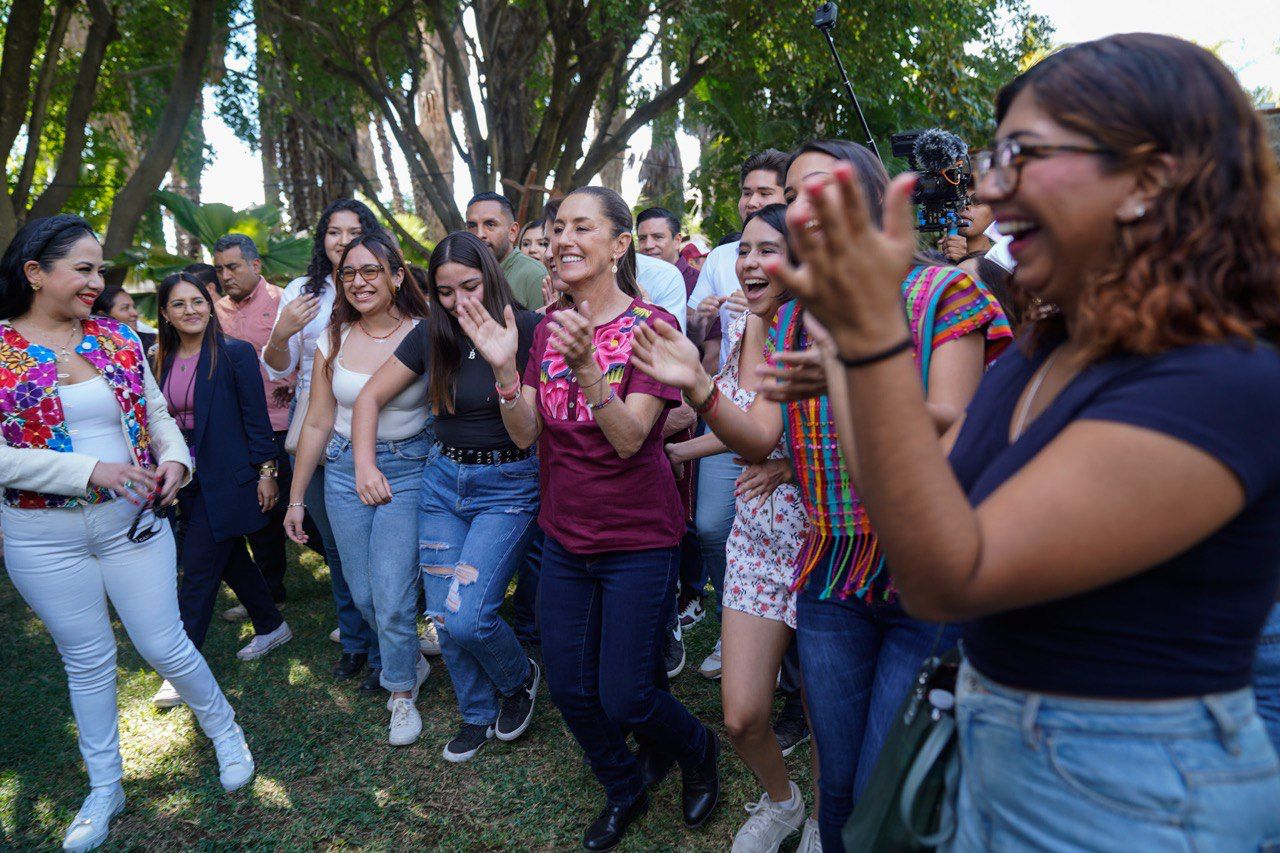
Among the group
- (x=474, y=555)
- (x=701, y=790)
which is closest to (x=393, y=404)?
(x=474, y=555)

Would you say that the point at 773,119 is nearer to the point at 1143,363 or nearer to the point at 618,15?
the point at 618,15

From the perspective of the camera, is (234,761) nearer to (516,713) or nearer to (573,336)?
(516,713)

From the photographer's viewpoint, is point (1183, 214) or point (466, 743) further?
point (466, 743)

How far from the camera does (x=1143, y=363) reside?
4.05 ft

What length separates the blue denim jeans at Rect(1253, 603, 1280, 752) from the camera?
1986mm

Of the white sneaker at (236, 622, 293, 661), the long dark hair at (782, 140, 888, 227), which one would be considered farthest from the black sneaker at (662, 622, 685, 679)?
the long dark hair at (782, 140, 888, 227)

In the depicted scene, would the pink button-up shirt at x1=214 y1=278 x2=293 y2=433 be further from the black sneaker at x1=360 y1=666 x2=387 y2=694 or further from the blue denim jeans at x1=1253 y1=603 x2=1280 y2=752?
the blue denim jeans at x1=1253 y1=603 x2=1280 y2=752

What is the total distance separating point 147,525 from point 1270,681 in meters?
3.77

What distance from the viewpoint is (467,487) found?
12.8 ft

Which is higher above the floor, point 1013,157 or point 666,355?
point 1013,157

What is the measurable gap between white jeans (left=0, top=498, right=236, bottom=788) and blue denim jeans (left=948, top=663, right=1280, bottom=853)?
344 centimetres

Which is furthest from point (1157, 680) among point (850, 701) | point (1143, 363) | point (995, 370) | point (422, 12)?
point (422, 12)

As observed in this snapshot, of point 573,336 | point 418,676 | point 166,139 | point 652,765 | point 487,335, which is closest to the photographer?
point 573,336

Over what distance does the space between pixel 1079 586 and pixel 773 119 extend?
1270 cm
